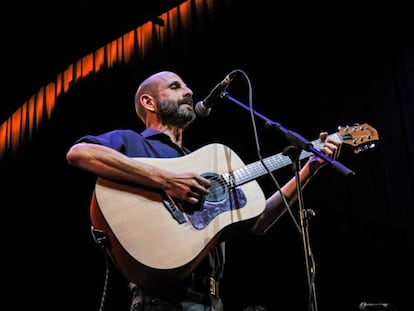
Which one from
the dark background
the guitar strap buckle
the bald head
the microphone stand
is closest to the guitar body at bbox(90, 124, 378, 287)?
the guitar strap buckle

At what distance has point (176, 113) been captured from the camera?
333 cm

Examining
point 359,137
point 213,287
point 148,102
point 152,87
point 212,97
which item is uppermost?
point 152,87

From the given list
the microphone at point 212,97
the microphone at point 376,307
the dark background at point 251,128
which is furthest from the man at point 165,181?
the dark background at point 251,128

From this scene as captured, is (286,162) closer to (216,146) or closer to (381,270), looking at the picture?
(216,146)

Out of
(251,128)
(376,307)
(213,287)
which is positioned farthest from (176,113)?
(251,128)

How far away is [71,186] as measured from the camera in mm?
5777

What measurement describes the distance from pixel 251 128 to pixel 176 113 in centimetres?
195

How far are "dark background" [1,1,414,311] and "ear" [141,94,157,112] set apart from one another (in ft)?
5.77

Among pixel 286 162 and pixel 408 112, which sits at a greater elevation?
pixel 408 112

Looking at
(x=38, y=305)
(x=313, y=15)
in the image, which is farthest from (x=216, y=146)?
(x=38, y=305)

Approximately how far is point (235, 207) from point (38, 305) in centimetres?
375

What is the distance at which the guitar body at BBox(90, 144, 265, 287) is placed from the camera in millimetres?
2375

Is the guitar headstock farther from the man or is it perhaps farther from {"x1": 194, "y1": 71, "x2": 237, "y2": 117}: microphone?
{"x1": 194, "y1": 71, "x2": 237, "y2": 117}: microphone

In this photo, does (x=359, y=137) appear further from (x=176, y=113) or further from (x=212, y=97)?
(x=176, y=113)
